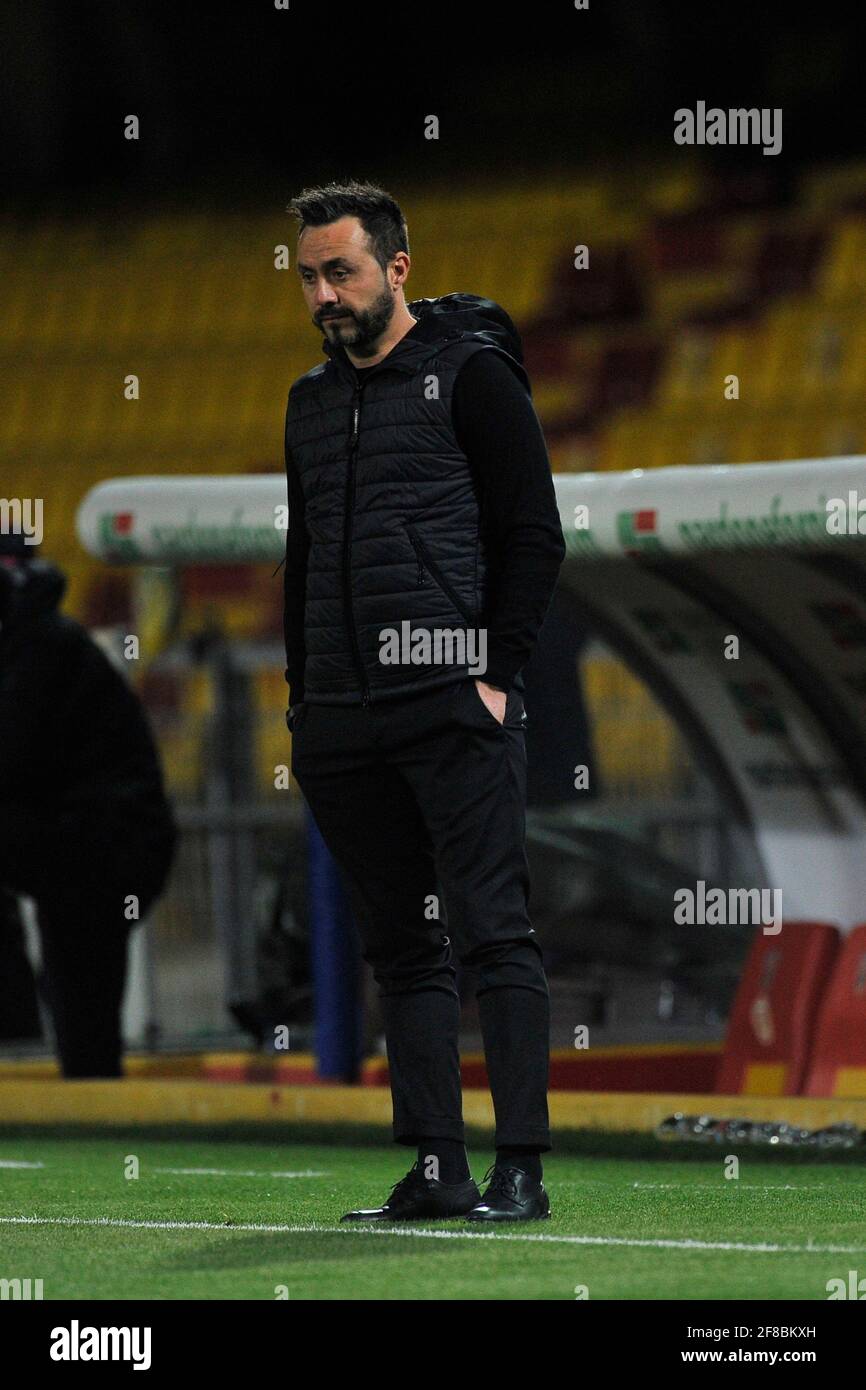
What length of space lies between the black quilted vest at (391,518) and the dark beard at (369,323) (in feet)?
0.18

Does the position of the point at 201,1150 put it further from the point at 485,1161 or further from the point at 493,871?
the point at 493,871

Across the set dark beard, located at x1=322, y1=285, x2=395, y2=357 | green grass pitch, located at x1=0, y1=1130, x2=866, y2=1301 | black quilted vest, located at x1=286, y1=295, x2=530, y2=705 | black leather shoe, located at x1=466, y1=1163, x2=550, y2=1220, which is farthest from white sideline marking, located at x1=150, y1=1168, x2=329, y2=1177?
dark beard, located at x1=322, y1=285, x2=395, y2=357

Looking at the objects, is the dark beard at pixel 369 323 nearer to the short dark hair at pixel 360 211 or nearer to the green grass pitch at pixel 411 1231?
the short dark hair at pixel 360 211

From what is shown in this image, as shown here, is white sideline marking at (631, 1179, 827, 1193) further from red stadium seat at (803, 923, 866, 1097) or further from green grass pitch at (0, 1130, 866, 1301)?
red stadium seat at (803, 923, 866, 1097)

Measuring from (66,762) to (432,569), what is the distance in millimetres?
4182

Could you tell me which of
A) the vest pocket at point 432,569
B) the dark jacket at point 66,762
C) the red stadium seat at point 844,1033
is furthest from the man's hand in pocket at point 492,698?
the dark jacket at point 66,762

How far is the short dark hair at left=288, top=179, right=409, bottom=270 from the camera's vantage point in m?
5.34

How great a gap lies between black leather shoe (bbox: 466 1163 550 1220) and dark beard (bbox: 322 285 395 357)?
1.68m

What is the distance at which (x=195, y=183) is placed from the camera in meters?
23.2

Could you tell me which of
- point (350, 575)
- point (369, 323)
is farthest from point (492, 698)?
point (369, 323)

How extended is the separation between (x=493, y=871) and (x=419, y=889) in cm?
25

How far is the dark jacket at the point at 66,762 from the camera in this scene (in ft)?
29.8

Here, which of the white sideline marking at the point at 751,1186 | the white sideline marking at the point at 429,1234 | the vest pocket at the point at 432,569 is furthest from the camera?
the white sideline marking at the point at 751,1186
